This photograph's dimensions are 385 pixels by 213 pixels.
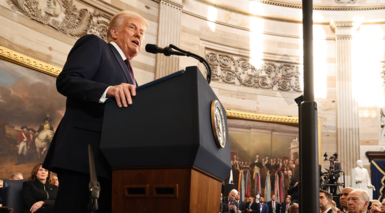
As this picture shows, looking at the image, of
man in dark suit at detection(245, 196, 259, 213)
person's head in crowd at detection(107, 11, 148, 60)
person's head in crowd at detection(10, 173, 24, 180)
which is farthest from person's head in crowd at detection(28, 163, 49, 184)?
man in dark suit at detection(245, 196, 259, 213)

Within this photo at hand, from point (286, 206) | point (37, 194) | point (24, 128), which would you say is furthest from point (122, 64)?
point (286, 206)

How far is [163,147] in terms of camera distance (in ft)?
5.31

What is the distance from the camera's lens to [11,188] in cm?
575

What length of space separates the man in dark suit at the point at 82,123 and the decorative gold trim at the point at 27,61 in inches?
256

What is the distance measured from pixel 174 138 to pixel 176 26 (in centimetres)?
1151

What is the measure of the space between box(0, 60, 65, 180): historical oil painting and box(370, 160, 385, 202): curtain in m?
11.7

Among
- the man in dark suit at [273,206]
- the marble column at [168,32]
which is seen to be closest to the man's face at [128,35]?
the marble column at [168,32]

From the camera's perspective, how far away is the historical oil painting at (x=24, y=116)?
7.59 m

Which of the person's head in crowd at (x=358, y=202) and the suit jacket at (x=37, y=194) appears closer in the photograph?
the suit jacket at (x=37, y=194)

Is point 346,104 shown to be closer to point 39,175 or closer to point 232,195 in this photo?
point 232,195

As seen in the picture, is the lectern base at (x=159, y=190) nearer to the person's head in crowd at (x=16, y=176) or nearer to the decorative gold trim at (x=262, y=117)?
the person's head in crowd at (x=16, y=176)

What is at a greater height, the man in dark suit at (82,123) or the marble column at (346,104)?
the marble column at (346,104)

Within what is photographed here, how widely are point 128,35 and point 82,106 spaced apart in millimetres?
625

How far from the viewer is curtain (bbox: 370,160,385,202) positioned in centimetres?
1406
